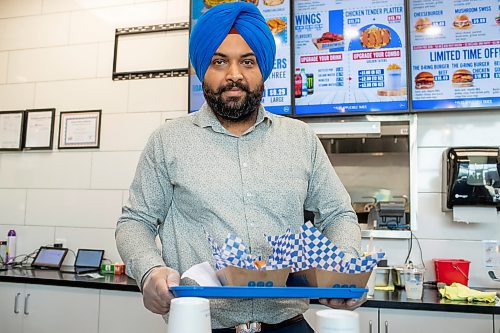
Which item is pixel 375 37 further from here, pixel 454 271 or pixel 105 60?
A: pixel 105 60

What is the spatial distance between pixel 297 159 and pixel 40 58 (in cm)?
260

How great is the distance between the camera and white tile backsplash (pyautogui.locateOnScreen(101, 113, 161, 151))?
280cm

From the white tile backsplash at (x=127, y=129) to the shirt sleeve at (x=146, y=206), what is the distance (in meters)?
1.62

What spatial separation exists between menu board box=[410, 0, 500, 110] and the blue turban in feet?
4.71

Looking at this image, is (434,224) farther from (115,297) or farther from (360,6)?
(115,297)

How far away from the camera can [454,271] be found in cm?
221

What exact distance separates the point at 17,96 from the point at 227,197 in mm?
2621

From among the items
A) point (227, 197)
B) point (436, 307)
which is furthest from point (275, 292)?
point (436, 307)

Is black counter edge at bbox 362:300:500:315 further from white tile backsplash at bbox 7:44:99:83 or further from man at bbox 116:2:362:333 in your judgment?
white tile backsplash at bbox 7:44:99:83

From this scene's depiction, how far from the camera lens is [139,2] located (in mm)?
2924

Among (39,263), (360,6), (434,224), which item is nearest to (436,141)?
(434,224)

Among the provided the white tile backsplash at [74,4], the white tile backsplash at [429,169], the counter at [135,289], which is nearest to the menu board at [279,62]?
the white tile backsplash at [429,169]

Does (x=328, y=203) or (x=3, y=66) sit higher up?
(x=3, y=66)

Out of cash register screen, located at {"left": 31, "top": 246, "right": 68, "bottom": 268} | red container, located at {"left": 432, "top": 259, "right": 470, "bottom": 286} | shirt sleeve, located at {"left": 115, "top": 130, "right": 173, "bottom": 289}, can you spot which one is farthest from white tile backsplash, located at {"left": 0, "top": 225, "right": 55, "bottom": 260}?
red container, located at {"left": 432, "top": 259, "right": 470, "bottom": 286}
